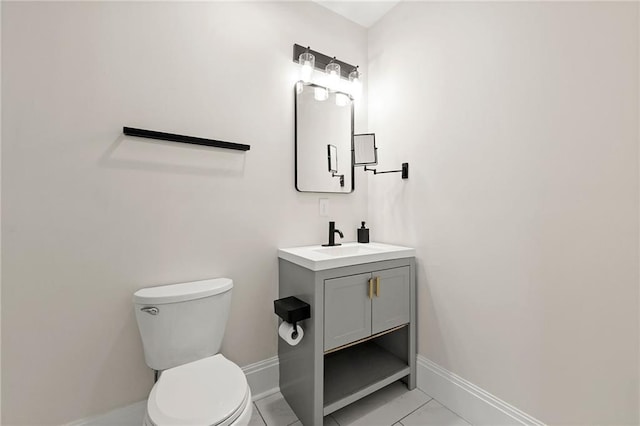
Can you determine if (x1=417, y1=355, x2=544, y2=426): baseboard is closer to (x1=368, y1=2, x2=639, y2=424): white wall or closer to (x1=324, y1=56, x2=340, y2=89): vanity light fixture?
(x1=368, y1=2, x2=639, y2=424): white wall

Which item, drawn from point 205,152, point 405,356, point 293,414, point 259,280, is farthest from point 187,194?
point 405,356

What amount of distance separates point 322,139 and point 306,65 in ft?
1.59

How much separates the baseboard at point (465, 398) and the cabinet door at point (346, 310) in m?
0.53

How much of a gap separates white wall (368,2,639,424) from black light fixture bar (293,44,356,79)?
1.44ft

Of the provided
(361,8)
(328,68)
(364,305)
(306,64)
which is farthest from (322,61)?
(364,305)

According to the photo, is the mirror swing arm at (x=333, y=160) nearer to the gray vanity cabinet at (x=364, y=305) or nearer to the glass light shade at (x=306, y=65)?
the glass light shade at (x=306, y=65)

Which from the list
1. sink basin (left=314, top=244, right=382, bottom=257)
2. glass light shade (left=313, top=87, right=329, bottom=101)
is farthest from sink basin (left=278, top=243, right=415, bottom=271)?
glass light shade (left=313, top=87, right=329, bottom=101)

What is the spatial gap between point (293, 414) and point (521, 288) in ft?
4.45

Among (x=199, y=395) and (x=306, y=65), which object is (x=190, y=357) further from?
(x=306, y=65)

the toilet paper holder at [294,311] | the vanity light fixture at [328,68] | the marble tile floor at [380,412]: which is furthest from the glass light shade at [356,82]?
the marble tile floor at [380,412]

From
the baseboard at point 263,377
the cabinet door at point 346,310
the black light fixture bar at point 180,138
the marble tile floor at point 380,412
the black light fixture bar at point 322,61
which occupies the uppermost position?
the black light fixture bar at point 322,61

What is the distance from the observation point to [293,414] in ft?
4.96

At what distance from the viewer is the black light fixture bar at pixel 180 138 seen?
1.31m

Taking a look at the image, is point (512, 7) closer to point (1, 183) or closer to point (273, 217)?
point (273, 217)
